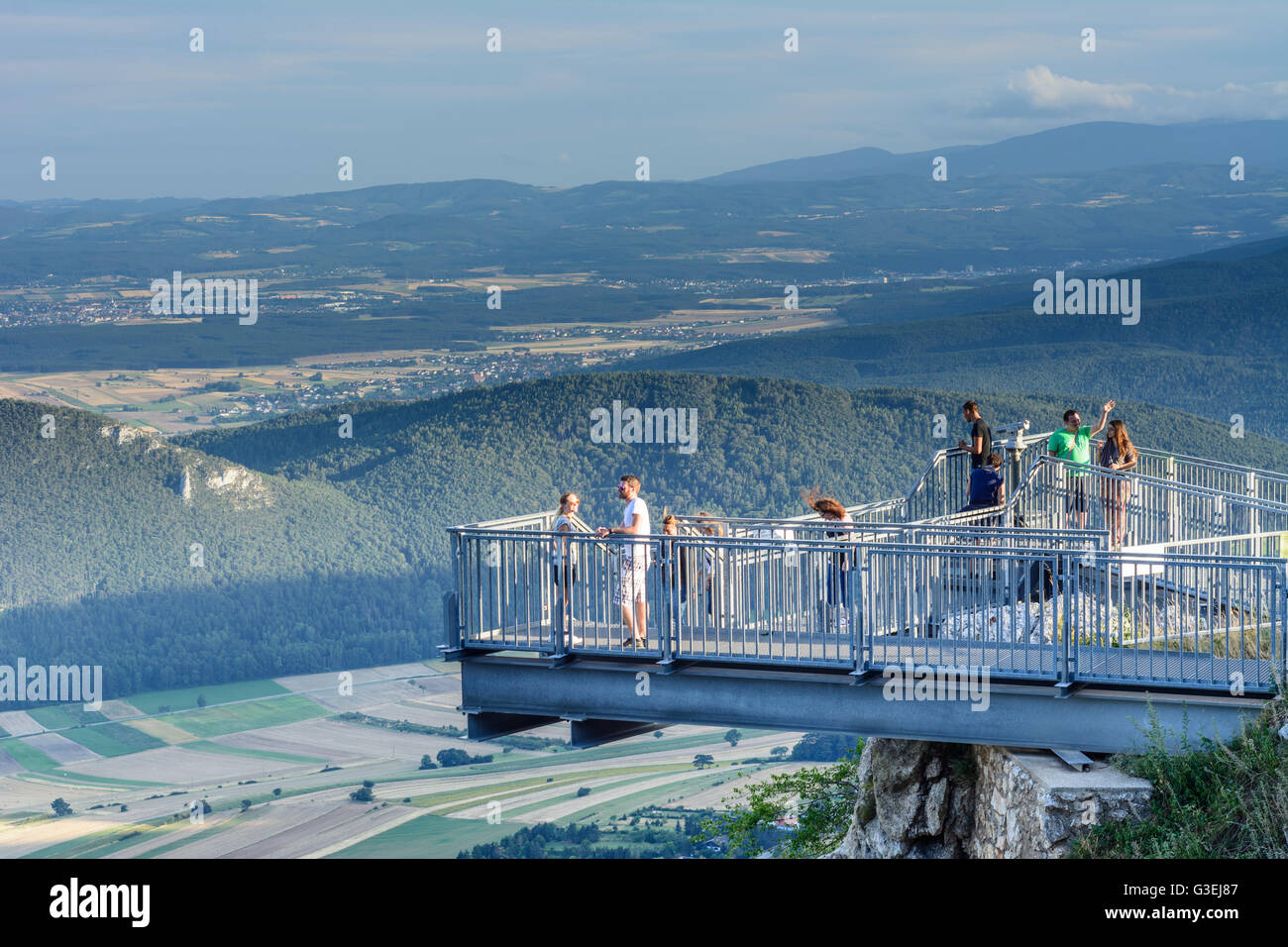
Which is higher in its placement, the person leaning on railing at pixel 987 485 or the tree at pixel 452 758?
the person leaning on railing at pixel 987 485

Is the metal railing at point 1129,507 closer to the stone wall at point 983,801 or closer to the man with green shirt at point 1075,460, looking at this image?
the man with green shirt at point 1075,460

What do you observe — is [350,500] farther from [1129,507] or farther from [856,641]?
[856,641]

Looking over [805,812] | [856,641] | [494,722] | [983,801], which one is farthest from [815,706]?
[805,812]

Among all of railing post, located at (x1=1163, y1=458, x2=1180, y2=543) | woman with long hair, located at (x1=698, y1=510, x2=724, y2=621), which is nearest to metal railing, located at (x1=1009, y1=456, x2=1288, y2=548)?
railing post, located at (x1=1163, y1=458, x2=1180, y2=543)

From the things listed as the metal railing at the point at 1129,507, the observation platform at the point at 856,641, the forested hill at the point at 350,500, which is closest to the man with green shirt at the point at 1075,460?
the metal railing at the point at 1129,507

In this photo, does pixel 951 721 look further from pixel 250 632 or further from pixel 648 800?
pixel 250 632
